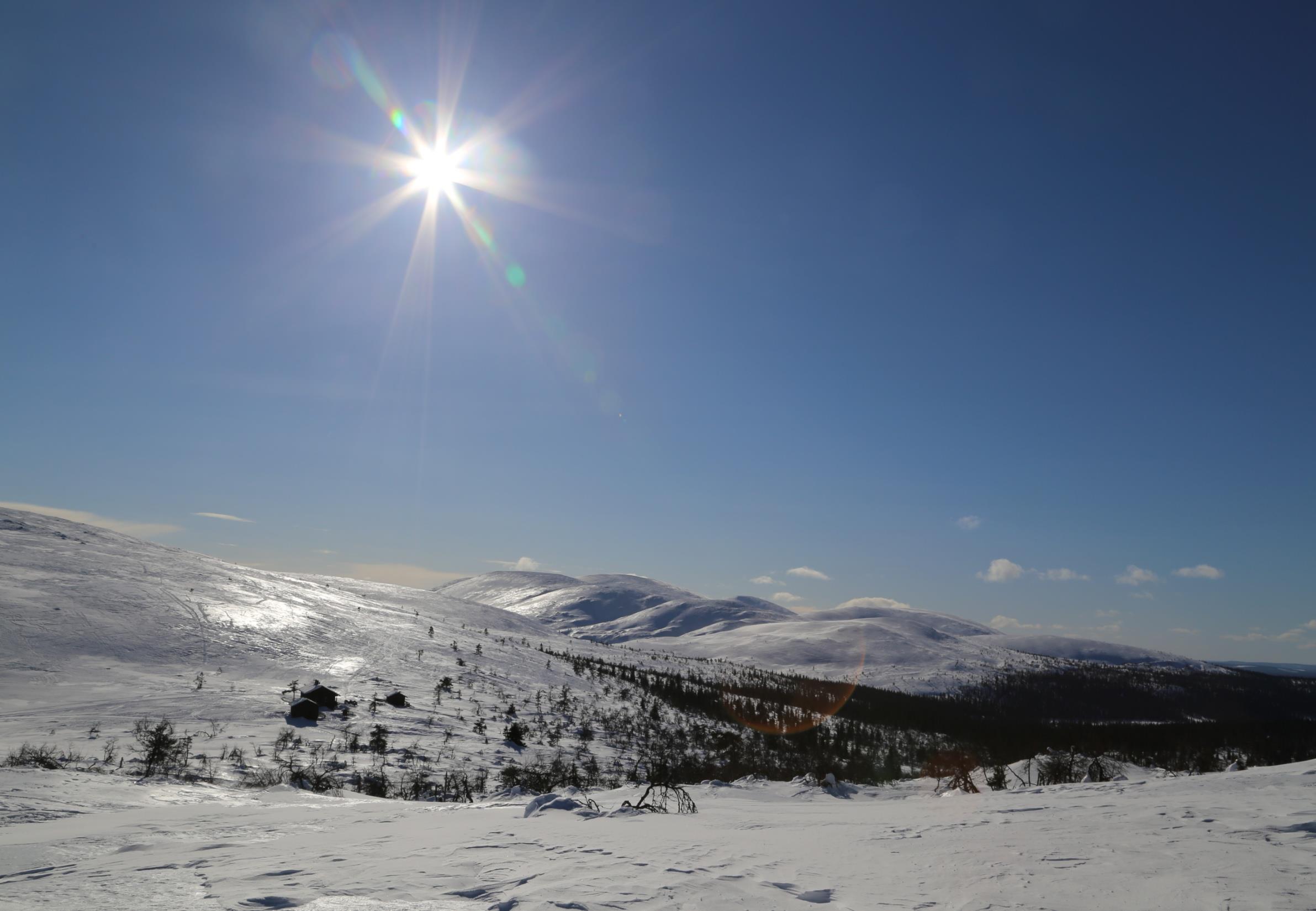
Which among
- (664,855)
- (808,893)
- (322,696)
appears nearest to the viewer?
(808,893)

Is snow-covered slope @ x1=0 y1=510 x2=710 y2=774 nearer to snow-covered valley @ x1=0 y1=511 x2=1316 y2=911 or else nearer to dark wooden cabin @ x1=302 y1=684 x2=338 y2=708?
snow-covered valley @ x1=0 y1=511 x2=1316 y2=911

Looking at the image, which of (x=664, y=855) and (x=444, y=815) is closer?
(x=664, y=855)

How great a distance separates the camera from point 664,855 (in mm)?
4570

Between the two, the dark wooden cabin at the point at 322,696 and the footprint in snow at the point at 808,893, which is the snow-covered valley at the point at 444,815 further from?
the dark wooden cabin at the point at 322,696

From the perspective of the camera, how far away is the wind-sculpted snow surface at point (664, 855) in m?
3.41

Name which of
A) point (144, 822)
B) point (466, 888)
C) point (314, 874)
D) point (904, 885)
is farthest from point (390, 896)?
point (144, 822)

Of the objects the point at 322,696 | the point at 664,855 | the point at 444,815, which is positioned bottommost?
the point at 444,815

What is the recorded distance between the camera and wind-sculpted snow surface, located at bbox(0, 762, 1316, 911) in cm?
341

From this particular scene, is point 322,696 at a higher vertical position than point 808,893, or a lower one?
higher

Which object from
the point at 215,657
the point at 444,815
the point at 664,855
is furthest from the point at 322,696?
the point at 664,855

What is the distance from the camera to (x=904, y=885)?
381 centimetres

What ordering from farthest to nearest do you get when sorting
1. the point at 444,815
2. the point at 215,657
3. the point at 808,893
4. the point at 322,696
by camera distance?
the point at 215,657, the point at 322,696, the point at 444,815, the point at 808,893

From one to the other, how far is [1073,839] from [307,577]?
→ 6239 centimetres

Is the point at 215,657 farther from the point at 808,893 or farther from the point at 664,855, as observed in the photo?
the point at 808,893
